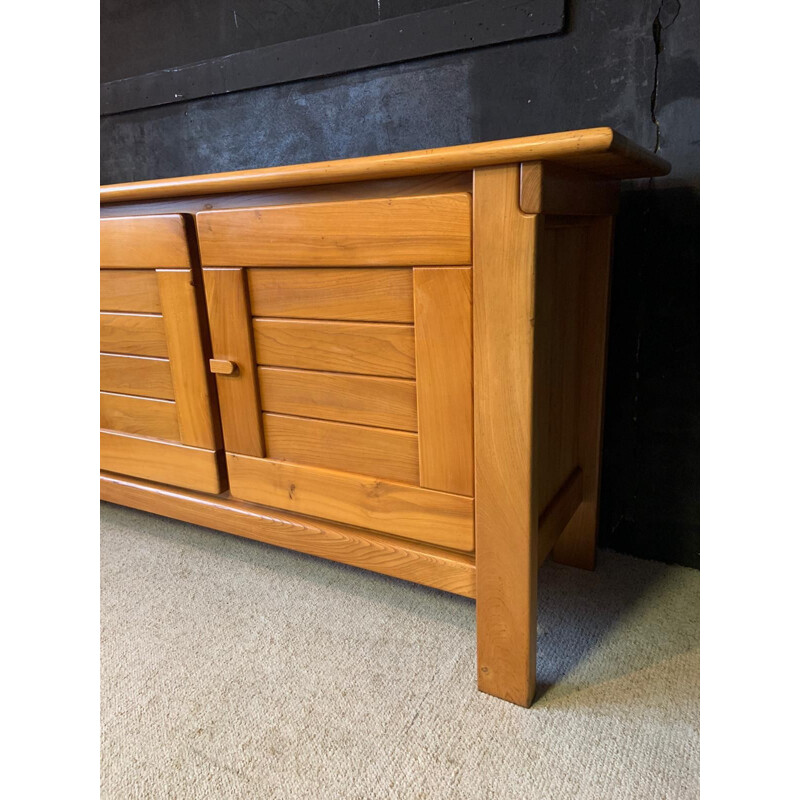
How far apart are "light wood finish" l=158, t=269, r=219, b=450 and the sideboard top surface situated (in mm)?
139

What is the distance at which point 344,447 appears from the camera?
2.95ft

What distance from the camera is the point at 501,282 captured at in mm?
708

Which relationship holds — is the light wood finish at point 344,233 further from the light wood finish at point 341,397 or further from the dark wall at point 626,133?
the dark wall at point 626,133

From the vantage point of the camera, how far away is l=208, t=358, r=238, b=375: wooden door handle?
37.1 inches

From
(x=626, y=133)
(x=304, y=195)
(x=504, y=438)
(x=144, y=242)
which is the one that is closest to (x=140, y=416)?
(x=144, y=242)

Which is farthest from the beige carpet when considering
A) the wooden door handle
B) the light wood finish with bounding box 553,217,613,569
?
the wooden door handle

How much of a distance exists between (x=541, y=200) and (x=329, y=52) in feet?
2.65

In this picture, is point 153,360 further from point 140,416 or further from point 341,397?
point 341,397

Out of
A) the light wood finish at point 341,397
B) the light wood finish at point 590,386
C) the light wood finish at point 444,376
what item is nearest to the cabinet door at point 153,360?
the light wood finish at point 341,397

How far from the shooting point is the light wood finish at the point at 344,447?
86cm

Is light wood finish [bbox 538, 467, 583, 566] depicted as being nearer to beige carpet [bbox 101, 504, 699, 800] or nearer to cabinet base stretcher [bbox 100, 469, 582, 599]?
cabinet base stretcher [bbox 100, 469, 582, 599]

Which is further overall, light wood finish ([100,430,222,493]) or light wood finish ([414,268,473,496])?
light wood finish ([100,430,222,493])

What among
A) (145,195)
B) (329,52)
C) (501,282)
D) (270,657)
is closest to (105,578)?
(270,657)

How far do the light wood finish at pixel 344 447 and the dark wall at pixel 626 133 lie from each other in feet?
1.64
